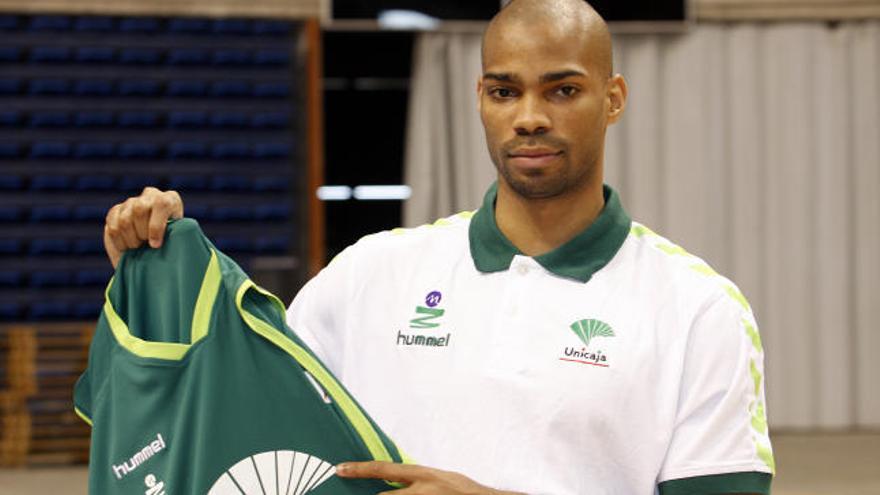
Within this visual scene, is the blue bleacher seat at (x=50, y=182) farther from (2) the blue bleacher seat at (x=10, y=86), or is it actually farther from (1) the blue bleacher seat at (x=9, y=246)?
(2) the blue bleacher seat at (x=10, y=86)

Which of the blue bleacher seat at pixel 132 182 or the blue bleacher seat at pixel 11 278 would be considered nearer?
the blue bleacher seat at pixel 11 278

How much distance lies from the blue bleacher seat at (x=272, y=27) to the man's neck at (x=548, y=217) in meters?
7.19

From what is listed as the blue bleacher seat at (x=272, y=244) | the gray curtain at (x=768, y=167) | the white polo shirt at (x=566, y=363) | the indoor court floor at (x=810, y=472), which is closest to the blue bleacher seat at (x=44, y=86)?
the blue bleacher seat at (x=272, y=244)

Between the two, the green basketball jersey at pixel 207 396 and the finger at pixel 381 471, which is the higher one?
the green basketball jersey at pixel 207 396

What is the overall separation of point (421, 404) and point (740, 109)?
299 inches

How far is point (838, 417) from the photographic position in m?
9.09

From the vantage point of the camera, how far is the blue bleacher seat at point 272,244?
8.91 m

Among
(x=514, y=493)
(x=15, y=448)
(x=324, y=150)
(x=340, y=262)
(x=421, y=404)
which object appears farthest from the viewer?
(x=324, y=150)

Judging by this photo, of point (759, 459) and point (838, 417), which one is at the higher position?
point (759, 459)

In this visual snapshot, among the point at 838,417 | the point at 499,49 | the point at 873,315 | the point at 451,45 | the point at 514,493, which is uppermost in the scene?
the point at 451,45

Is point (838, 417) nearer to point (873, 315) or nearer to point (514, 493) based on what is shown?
point (873, 315)

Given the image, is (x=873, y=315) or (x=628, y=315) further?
(x=873, y=315)

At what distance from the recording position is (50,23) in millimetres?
8719

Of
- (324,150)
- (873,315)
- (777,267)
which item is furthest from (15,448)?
(873,315)
